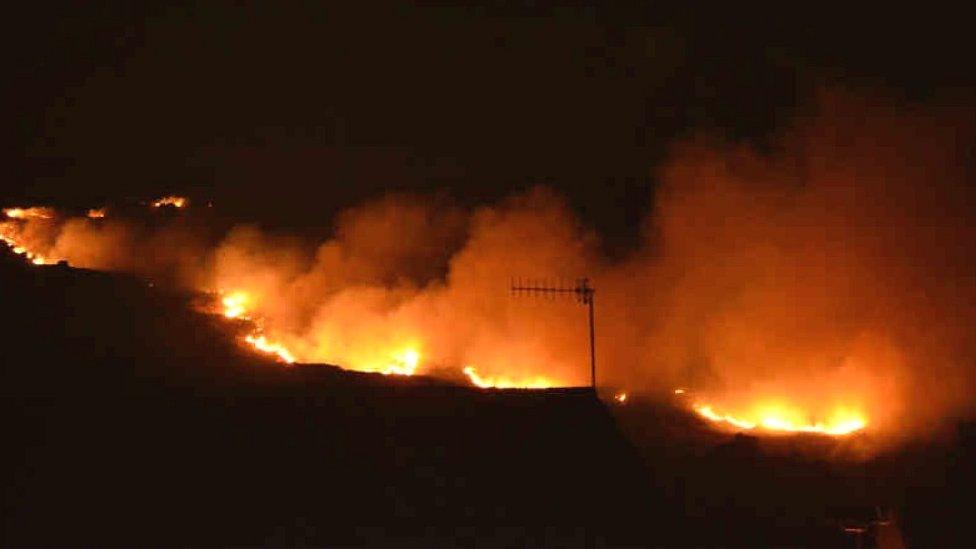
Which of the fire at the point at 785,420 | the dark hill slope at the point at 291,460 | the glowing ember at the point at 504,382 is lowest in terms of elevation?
the dark hill slope at the point at 291,460

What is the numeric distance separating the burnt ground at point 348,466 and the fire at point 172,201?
12389mm

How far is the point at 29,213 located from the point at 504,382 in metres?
21.0

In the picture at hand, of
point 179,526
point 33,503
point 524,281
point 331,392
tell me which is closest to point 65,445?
point 33,503

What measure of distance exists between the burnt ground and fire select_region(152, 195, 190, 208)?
1239cm

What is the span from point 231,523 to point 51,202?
25081 millimetres

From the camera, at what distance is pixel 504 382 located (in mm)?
21484

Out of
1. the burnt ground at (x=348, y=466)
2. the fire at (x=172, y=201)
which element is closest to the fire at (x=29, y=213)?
the fire at (x=172, y=201)

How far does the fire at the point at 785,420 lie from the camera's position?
2105 centimetres

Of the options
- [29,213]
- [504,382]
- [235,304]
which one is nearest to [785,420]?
[504,382]

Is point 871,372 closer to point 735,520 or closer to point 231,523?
point 735,520

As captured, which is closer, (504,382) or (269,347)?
(269,347)

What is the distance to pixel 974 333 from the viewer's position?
23469 millimetres

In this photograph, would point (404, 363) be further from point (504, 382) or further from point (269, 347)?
point (269, 347)

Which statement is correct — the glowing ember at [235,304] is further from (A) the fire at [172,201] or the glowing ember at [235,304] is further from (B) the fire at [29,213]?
(B) the fire at [29,213]
